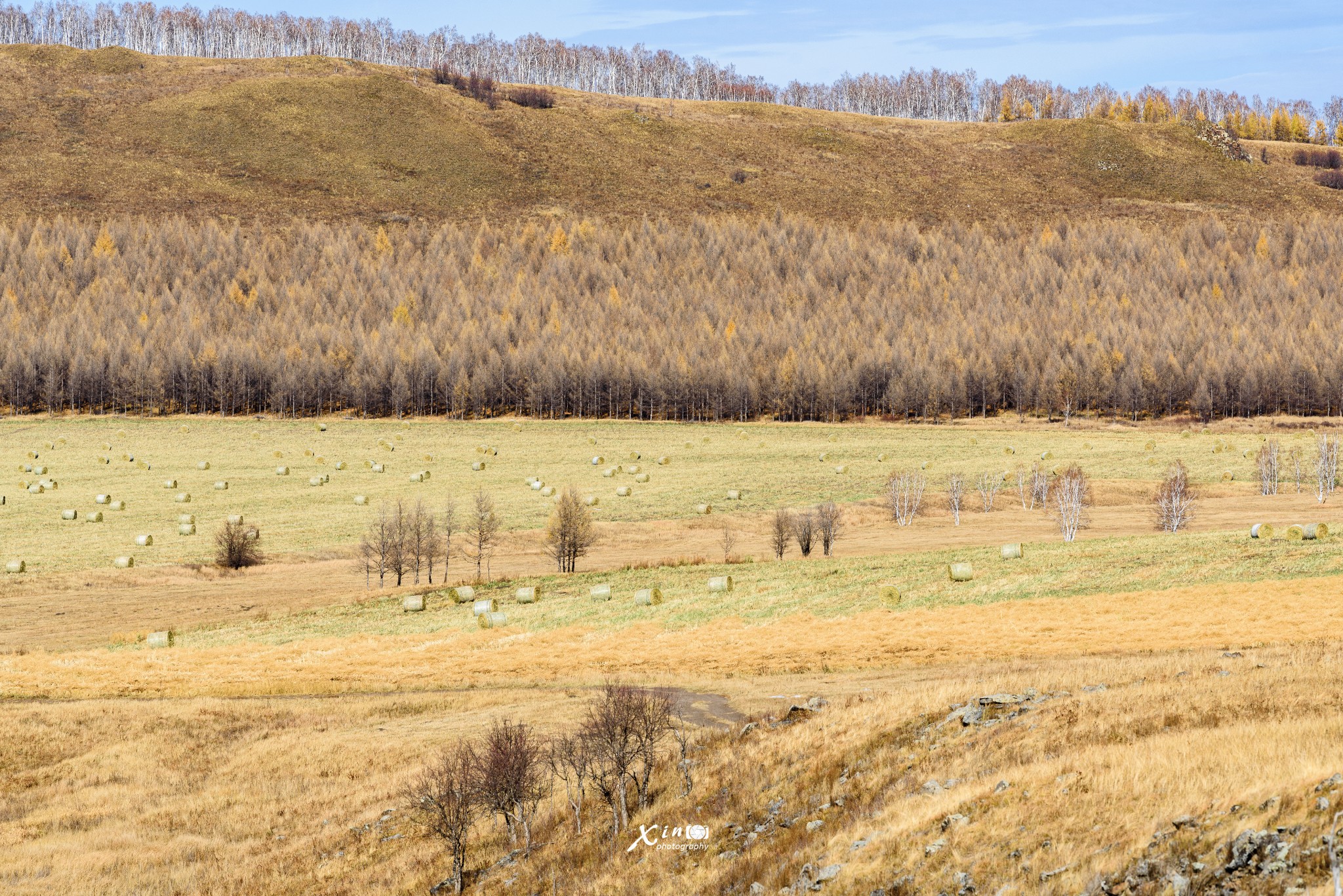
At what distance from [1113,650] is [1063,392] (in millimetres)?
116577

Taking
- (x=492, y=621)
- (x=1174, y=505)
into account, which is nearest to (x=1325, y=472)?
(x=1174, y=505)

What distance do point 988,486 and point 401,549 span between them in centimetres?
4285

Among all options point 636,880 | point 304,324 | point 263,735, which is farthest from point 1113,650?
point 304,324

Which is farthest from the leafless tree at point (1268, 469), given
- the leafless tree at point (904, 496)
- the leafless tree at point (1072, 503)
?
the leafless tree at point (904, 496)

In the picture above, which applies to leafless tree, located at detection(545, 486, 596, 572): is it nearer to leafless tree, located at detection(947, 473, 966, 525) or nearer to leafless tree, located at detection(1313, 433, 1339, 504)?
leafless tree, located at detection(947, 473, 966, 525)

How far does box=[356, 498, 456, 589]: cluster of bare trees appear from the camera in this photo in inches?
2304

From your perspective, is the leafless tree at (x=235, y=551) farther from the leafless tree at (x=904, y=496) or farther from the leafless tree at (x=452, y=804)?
the leafless tree at (x=904, y=496)

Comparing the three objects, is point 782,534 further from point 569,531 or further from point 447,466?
point 447,466

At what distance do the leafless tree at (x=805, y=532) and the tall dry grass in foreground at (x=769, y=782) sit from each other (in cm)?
2662

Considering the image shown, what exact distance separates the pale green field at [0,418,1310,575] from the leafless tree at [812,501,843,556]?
10.8m

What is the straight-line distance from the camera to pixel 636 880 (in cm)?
1877

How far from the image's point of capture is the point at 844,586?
4794 cm

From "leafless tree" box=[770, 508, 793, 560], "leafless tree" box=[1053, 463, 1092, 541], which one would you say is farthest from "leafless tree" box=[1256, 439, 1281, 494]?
"leafless tree" box=[770, 508, 793, 560]

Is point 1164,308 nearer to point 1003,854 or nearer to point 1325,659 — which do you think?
point 1325,659
